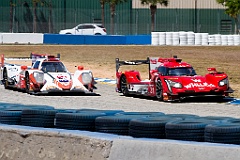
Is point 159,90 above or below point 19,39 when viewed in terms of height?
below

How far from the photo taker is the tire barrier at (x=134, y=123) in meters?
7.97

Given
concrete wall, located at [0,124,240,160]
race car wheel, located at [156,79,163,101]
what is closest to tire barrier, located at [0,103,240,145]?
concrete wall, located at [0,124,240,160]

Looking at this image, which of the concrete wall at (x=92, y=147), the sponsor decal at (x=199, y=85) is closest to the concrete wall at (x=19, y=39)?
the sponsor decal at (x=199, y=85)

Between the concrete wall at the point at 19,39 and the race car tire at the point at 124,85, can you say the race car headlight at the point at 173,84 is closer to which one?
the race car tire at the point at 124,85

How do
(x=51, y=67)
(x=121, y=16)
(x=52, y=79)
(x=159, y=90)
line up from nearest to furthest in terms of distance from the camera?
1. (x=159, y=90)
2. (x=52, y=79)
3. (x=51, y=67)
4. (x=121, y=16)

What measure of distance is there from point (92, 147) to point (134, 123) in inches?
23.2

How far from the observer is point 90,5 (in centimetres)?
7106

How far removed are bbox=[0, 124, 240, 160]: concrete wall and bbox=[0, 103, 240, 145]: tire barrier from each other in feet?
1.19

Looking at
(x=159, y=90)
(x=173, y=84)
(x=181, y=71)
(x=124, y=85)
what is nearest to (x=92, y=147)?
(x=173, y=84)

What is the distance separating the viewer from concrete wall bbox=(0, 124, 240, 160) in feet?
24.0

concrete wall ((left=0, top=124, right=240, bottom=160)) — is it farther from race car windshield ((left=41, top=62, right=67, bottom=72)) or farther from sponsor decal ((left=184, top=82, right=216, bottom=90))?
race car windshield ((left=41, top=62, right=67, bottom=72))

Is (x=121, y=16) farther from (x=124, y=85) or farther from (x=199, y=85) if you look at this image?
(x=199, y=85)

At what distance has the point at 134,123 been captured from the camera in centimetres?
855

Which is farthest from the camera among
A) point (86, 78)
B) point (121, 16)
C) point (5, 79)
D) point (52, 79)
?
point (121, 16)
